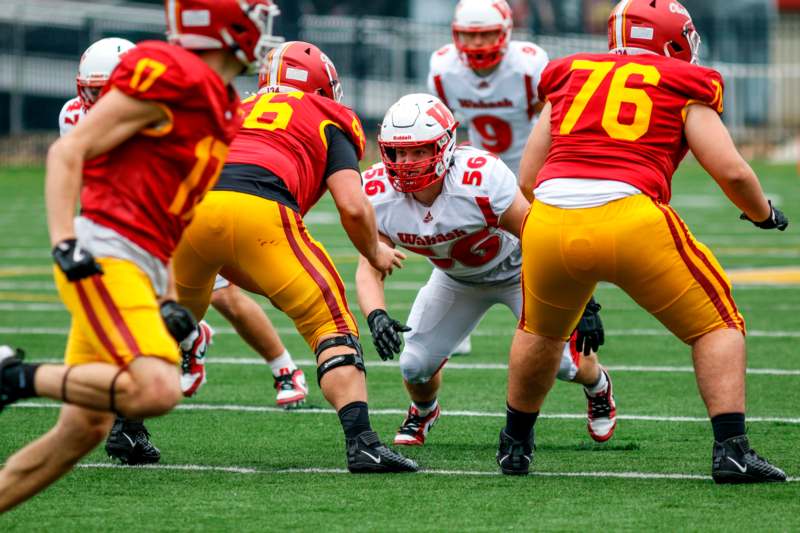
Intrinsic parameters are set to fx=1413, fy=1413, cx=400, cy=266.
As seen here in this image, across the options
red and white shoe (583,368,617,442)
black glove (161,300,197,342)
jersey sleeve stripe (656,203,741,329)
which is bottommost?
red and white shoe (583,368,617,442)

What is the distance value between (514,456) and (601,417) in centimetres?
87

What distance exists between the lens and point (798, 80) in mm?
27656

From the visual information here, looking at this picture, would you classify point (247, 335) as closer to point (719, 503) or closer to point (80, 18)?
point (719, 503)

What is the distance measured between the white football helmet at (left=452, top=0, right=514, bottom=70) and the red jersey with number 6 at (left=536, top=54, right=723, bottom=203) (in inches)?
169

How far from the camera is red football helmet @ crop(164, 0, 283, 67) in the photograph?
4430 millimetres

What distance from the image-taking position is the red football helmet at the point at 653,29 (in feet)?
17.8

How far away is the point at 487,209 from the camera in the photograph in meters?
6.11

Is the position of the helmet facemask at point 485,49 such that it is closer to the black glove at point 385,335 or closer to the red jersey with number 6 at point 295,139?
the red jersey with number 6 at point 295,139

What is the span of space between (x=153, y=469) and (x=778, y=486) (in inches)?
96.6

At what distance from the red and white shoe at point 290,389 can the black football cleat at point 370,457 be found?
1622 millimetres

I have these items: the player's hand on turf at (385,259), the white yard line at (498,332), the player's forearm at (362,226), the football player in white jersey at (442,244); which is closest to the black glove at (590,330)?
the football player in white jersey at (442,244)

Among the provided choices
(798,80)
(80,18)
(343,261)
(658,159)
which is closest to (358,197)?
(658,159)

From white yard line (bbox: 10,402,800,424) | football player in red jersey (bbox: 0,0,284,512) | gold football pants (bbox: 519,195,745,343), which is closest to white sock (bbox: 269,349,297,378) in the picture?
white yard line (bbox: 10,402,800,424)

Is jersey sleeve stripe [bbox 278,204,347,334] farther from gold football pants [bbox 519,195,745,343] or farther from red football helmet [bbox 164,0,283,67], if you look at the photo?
red football helmet [bbox 164,0,283,67]
